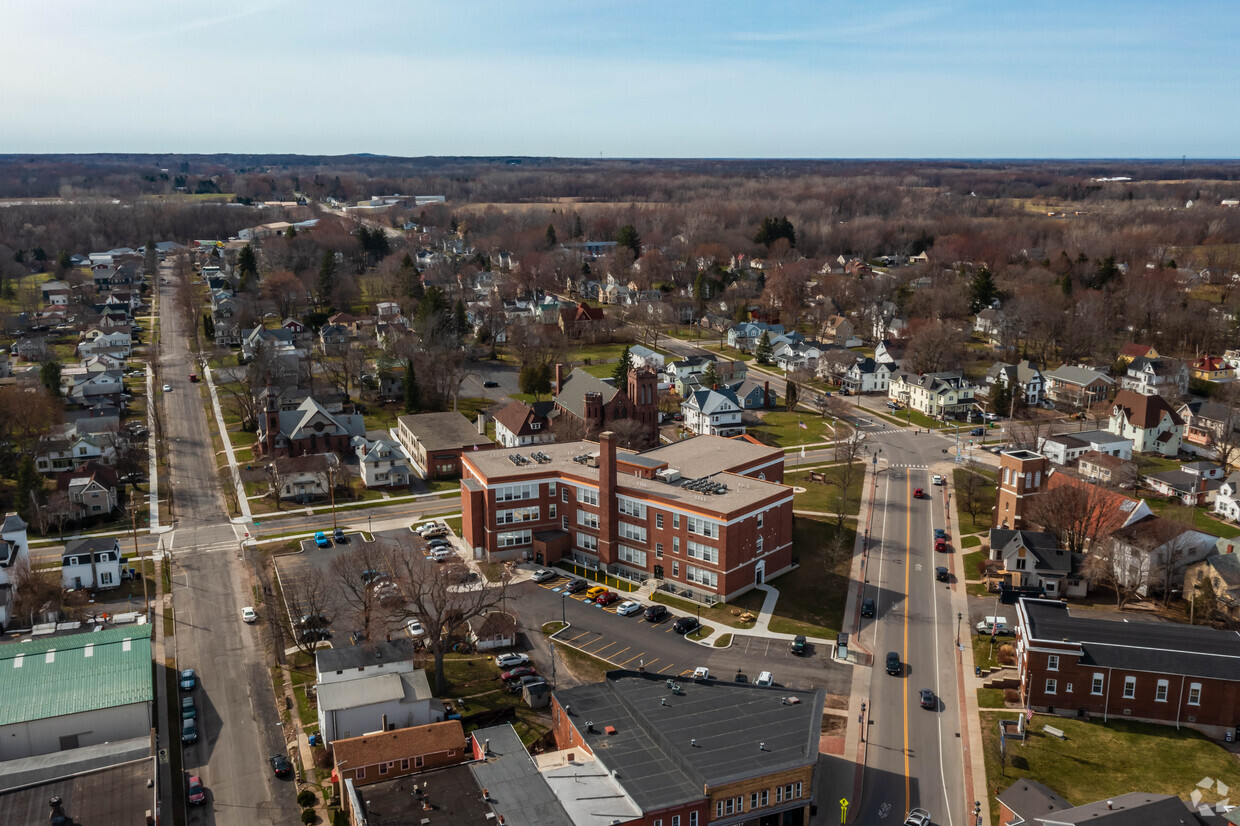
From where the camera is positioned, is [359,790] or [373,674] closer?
[359,790]

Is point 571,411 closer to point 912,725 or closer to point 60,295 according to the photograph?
point 912,725

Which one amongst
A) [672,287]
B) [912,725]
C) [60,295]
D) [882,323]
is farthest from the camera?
[672,287]

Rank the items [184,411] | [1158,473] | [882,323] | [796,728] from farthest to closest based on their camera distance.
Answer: [882,323]
[184,411]
[1158,473]
[796,728]

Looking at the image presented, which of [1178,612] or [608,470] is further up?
[608,470]

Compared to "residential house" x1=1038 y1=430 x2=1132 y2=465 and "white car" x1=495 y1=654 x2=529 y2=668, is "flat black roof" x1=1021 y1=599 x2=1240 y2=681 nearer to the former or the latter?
"white car" x1=495 y1=654 x2=529 y2=668

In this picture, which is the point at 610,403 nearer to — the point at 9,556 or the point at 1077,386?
the point at 9,556

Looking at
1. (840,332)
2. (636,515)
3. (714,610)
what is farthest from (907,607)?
(840,332)

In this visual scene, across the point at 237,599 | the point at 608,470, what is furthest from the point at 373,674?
the point at 608,470
